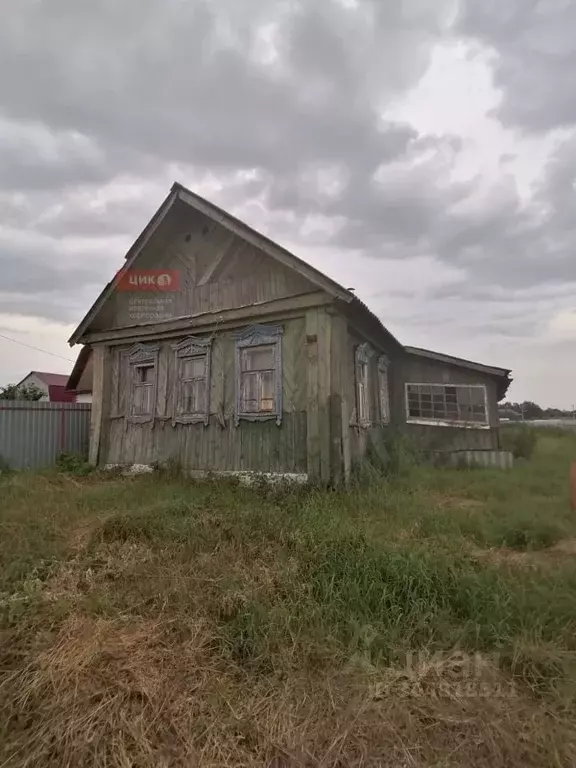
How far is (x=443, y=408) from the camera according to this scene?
13.2 m

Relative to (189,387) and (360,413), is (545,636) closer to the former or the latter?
(360,413)

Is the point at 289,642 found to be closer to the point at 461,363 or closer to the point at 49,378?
the point at 461,363

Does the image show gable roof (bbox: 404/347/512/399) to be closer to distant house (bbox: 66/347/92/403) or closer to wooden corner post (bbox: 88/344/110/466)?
wooden corner post (bbox: 88/344/110/466)

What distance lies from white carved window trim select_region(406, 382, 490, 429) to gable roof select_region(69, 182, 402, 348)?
86.8 inches

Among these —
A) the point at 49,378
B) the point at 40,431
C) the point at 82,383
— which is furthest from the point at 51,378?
the point at 40,431

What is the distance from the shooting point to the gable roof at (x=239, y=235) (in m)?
8.03

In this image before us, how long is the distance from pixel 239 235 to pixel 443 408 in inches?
292

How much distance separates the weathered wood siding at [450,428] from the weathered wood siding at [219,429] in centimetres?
554

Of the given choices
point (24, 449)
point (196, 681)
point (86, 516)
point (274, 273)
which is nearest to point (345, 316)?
point (274, 273)

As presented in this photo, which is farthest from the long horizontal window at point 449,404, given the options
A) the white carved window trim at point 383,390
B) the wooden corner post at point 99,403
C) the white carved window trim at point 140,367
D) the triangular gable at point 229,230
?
the wooden corner post at point 99,403

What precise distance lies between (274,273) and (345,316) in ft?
5.14

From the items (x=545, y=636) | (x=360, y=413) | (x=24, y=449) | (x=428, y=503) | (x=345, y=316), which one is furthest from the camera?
(x=24, y=449)

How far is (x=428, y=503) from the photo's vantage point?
690 centimetres

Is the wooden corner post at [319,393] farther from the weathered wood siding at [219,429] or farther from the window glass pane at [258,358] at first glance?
the window glass pane at [258,358]
